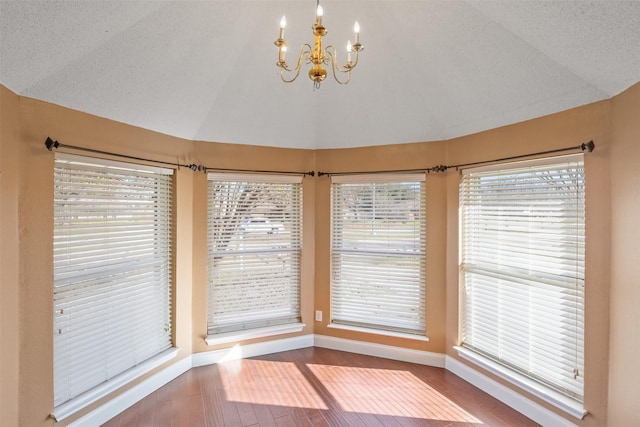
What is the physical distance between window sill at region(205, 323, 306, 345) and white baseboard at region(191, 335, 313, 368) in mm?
105

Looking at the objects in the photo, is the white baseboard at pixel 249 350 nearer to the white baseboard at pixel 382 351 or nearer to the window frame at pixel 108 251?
the white baseboard at pixel 382 351

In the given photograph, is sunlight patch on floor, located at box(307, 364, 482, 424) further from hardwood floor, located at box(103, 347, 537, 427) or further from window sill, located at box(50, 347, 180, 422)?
window sill, located at box(50, 347, 180, 422)

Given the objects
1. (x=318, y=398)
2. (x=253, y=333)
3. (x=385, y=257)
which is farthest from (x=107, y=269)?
(x=385, y=257)

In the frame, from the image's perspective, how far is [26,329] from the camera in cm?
190

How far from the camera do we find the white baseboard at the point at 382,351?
3.16m

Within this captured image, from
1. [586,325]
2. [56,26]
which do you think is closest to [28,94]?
[56,26]

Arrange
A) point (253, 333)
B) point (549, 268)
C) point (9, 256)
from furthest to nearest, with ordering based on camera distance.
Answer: point (253, 333) → point (549, 268) → point (9, 256)

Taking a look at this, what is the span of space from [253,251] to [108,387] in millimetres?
1586

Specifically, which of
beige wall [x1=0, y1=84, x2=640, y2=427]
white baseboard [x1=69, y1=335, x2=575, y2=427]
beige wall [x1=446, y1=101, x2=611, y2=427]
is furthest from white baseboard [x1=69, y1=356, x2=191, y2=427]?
beige wall [x1=446, y1=101, x2=611, y2=427]

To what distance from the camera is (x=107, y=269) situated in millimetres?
2396

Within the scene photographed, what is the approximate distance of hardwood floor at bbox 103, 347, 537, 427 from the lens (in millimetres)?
2330

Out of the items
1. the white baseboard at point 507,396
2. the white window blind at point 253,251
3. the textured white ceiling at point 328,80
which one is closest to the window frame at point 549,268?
the white baseboard at point 507,396

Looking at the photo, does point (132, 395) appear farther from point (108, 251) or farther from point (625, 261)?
point (625, 261)

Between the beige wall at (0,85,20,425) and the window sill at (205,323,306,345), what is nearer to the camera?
the beige wall at (0,85,20,425)
